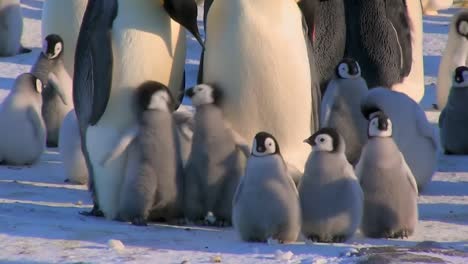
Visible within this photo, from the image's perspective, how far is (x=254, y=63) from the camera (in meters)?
5.85

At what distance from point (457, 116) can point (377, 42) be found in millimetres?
649

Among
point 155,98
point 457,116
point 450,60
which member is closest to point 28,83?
point 155,98

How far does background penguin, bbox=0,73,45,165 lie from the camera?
24.8 ft

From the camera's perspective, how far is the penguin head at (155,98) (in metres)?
5.65

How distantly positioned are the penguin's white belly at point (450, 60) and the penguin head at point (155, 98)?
175 inches

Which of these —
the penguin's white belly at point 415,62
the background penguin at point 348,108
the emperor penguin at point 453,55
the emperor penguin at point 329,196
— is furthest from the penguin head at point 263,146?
the emperor penguin at point 453,55

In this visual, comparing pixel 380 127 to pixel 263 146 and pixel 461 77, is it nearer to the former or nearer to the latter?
pixel 263 146

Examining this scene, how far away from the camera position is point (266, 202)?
514 centimetres

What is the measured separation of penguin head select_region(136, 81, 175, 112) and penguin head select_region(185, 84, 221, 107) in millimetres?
93

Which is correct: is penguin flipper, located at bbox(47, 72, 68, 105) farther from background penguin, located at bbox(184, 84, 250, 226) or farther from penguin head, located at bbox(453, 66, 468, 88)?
background penguin, located at bbox(184, 84, 250, 226)

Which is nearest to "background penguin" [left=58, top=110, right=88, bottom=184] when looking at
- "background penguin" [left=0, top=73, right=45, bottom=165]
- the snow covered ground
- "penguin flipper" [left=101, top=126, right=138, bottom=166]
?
the snow covered ground

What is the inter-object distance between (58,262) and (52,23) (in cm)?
563

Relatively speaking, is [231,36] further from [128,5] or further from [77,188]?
[77,188]

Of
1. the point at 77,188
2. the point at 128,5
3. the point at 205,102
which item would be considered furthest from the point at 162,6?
the point at 77,188
